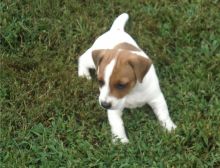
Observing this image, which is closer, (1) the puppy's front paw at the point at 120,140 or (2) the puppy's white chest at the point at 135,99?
(1) the puppy's front paw at the point at 120,140

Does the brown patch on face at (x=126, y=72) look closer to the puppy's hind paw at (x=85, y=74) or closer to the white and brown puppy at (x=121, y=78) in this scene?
the white and brown puppy at (x=121, y=78)

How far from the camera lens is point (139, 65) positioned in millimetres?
5422

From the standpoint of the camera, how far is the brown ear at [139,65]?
543cm

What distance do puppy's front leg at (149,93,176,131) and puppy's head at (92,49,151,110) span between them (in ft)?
1.69

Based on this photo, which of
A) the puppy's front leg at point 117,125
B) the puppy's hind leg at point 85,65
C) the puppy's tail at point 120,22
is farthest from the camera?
the puppy's tail at point 120,22

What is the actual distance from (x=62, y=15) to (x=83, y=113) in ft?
5.81

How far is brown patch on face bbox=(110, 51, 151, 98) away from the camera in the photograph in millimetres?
5395

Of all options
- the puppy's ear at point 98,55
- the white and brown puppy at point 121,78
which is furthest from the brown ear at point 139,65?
the puppy's ear at point 98,55

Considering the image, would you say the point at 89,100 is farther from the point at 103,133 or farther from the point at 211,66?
the point at 211,66

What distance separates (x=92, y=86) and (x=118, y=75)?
3.34ft

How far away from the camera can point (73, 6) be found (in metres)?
7.49

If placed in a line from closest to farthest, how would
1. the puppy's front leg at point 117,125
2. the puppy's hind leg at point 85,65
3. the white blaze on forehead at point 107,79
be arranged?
1. the white blaze on forehead at point 107,79
2. the puppy's front leg at point 117,125
3. the puppy's hind leg at point 85,65

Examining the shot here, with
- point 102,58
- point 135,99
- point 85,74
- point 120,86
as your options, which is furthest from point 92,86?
point 120,86

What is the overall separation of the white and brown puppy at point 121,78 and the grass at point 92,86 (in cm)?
12
